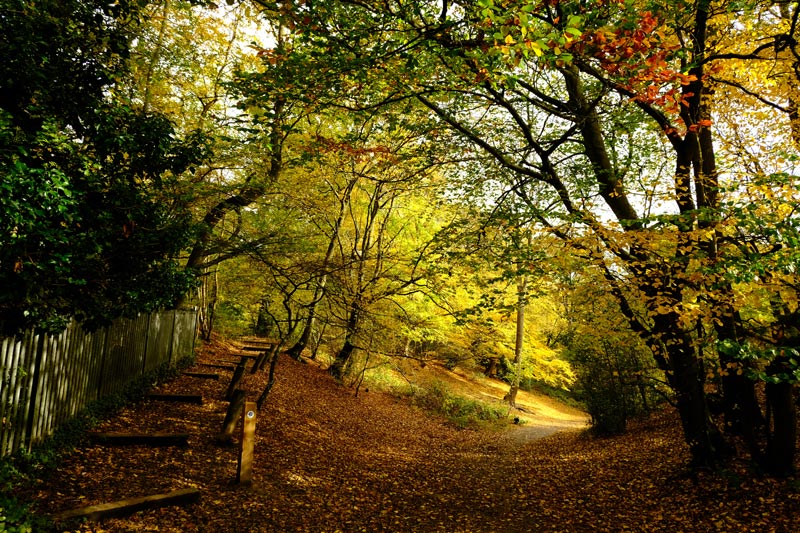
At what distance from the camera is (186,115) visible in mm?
14969

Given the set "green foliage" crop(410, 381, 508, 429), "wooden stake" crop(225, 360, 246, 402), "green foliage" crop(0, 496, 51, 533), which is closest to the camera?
"green foliage" crop(0, 496, 51, 533)

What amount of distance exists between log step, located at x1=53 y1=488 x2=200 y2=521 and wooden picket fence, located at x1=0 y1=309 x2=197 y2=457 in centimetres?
136

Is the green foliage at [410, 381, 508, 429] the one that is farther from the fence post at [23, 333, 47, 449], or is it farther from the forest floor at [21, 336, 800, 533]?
the fence post at [23, 333, 47, 449]

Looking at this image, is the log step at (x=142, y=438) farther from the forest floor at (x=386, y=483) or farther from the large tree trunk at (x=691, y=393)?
the large tree trunk at (x=691, y=393)

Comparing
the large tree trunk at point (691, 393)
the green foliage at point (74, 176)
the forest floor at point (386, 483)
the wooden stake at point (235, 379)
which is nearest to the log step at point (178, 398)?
the forest floor at point (386, 483)

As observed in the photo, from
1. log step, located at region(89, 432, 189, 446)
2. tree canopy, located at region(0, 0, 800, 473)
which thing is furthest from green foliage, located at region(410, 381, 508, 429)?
log step, located at region(89, 432, 189, 446)

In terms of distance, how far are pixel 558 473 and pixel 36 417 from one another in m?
9.16

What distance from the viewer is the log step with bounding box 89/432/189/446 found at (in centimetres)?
677

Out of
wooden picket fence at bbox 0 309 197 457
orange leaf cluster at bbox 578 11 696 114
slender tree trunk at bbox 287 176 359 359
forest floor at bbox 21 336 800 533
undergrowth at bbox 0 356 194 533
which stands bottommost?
forest floor at bbox 21 336 800 533

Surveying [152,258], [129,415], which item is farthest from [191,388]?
[152,258]

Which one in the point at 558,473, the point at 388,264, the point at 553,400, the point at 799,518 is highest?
the point at 388,264

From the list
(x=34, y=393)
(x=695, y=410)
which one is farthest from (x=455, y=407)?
(x=34, y=393)

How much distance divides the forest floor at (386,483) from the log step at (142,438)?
17 centimetres

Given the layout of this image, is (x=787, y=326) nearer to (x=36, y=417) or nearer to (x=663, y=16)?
(x=663, y=16)
